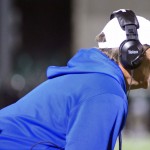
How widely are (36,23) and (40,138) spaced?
15.4 m

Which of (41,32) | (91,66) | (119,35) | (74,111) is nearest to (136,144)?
(119,35)

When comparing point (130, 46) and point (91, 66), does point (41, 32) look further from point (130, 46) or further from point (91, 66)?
point (91, 66)

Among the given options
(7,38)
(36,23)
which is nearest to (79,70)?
(7,38)

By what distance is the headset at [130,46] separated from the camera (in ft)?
13.1

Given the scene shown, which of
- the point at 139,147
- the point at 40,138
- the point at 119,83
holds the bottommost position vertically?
the point at 139,147

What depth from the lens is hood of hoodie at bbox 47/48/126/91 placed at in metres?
3.82

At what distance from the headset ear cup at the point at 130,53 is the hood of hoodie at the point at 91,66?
0.18ft

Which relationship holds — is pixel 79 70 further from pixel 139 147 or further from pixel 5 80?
pixel 5 80

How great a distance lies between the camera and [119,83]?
12.5ft

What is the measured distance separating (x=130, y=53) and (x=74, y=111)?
62cm

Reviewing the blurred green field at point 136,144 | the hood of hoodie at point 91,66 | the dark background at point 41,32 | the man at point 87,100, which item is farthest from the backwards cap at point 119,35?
the dark background at point 41,32

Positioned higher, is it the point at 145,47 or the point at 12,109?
the point at 145,47

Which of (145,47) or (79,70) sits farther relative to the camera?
(145,47)

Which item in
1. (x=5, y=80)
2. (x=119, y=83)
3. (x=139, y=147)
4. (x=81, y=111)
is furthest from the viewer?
(x=5, y=80)
